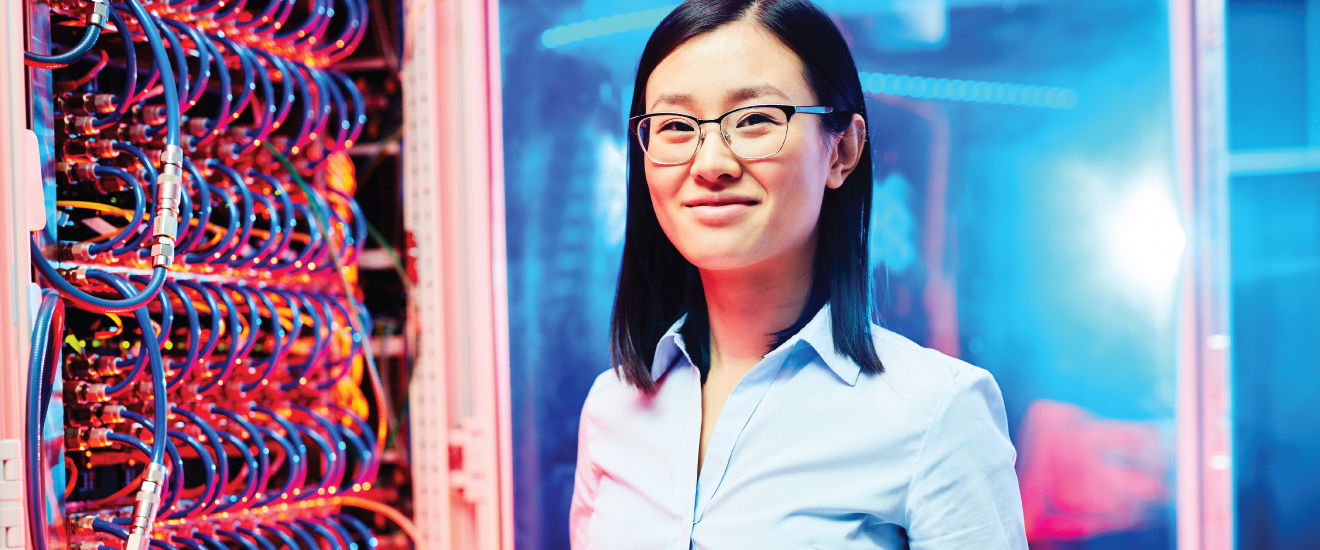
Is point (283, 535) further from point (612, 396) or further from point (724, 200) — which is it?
point (724, 200)

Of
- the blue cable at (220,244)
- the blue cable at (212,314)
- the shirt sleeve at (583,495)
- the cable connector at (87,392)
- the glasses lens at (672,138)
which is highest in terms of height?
the glasses lens at (672,138)

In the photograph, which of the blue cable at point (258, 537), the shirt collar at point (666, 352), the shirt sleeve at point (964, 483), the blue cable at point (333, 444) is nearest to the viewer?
the shirt sleeve at point (964, 483)

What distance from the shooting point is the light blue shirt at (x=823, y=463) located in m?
1.09

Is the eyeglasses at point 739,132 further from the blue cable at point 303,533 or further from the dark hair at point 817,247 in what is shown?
the blue cable at point 303,533

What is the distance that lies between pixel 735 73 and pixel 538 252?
644mm

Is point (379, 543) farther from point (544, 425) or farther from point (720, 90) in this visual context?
point (720, 90)

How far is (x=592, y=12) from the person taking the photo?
173 cm

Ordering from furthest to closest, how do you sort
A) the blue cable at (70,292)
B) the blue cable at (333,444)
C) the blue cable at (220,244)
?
the blue cable at (333,444), the blue cable at (220,244), the blue cable at (70,292)

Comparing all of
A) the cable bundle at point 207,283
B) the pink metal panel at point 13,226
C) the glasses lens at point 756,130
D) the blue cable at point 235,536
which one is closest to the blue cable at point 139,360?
the cable bundle at point 207,283

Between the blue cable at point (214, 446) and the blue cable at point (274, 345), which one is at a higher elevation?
the blue cable at point (274, 345)

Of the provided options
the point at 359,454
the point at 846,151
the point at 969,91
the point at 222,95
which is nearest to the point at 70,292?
the point at 222,95

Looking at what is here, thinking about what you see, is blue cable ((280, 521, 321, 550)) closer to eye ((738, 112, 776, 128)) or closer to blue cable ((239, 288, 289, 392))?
blue cable ((239, 288, 289, 392))

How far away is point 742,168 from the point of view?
4.00ft

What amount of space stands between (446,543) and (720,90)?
102 cm
